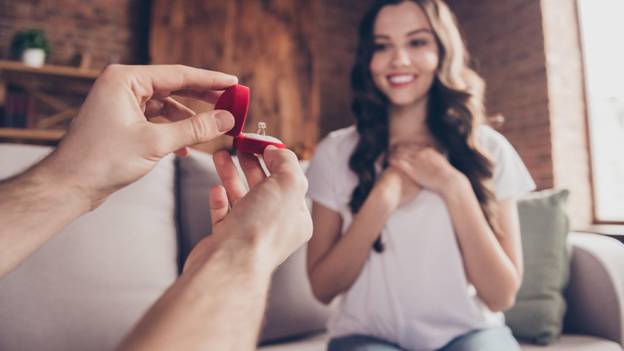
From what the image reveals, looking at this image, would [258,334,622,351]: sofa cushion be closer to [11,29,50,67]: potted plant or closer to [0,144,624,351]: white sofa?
[0,144,624,351]: white sofa

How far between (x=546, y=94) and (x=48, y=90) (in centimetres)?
350

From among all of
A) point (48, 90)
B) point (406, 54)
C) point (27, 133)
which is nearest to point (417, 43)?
point (406, 54)

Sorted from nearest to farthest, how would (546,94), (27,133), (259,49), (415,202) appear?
(415,202) → (27,133) → (546,94) → (259,49)

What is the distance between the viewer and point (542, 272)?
55.3 inches

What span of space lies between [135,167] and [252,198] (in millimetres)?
208

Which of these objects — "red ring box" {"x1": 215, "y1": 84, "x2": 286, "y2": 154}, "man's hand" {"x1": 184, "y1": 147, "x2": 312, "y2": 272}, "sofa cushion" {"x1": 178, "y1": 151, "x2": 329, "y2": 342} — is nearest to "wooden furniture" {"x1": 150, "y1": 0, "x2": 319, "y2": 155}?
"sofa cushion" {"x1": 178, "y1": 151, "x2": 329, "y2": 342}

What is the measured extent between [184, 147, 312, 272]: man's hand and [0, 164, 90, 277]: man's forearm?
0.68 feet

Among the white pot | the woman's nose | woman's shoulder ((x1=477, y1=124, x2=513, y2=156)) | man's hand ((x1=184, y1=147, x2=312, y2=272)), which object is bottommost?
man's hand ((x1=184, y1=147, x2=312, y2=272))

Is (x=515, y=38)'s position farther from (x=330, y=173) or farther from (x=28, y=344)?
(x=28, y=344)

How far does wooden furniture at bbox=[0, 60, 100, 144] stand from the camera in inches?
124

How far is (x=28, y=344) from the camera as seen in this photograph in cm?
99

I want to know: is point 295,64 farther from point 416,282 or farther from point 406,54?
point 416,282

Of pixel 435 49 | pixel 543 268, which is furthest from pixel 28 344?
pixel 543 268

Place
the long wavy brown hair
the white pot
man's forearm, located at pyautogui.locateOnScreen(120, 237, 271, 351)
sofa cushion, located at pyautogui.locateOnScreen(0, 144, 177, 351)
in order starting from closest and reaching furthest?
man's forearm, located at pyautogui.locateOnScreen(120, 237, 271, 351) → sofa cushion, located at pyautogui.locateOnScreen(0, 144, 177, 351) → the long wavy brown hair → the white pot
